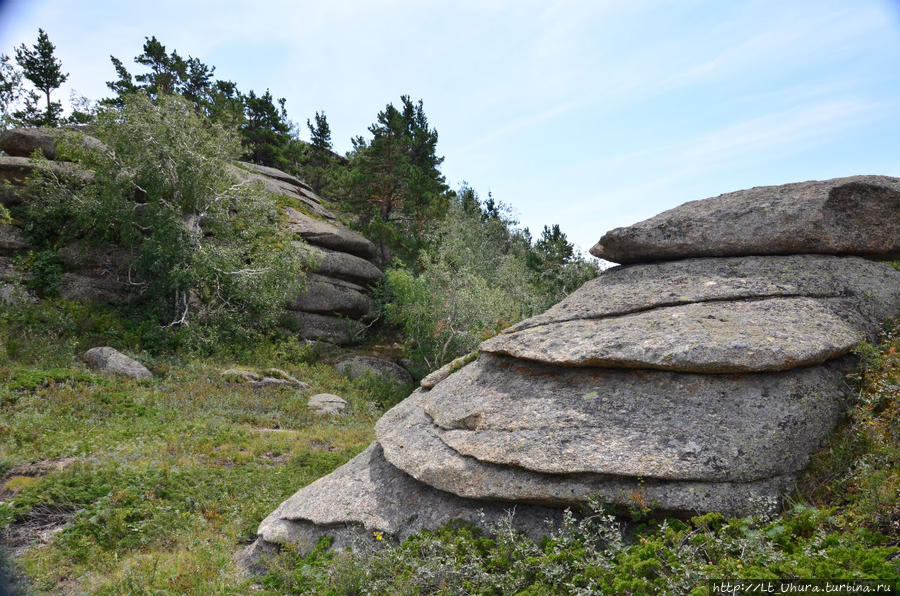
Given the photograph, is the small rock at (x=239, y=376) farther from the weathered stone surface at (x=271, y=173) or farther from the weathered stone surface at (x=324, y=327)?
the weathered stone surface at (x=271, y=173)

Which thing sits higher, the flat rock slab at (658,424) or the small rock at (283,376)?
the small rock at (283,376)

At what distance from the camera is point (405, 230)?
131ft

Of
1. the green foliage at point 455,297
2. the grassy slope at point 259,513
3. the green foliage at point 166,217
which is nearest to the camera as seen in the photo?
the grassy slope at point 259,513

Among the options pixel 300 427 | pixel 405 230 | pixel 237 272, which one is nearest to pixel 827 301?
pixel 300 427

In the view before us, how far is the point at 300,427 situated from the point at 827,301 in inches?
661

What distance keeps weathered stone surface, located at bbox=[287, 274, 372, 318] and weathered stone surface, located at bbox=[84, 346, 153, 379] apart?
38.4ft

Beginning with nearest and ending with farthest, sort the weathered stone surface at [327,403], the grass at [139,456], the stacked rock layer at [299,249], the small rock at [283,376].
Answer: the grass at [139,456] < the weathered stone surface at [327,403] < the small rock at [283,376] < the stacked rock layer at [299,249]

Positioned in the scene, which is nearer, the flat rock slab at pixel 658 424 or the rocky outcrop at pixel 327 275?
the flat rock slab at pixel 658 424

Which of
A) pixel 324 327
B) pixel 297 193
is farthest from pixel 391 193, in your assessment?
pixel 324 327

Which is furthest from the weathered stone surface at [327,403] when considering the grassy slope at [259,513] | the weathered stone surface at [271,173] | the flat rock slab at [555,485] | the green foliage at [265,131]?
the green foliage at [265,131]

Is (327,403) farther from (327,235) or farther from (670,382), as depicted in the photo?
(670,382)

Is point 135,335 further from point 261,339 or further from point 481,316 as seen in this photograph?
point 481,316

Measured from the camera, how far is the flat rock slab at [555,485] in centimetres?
607

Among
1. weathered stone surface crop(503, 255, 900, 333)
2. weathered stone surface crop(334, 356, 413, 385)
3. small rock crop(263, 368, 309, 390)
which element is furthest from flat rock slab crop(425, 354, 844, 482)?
weathered stone surface crop(334, 356, 413, 385)
